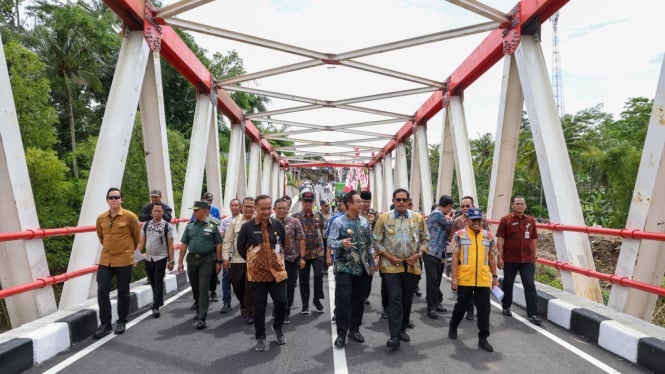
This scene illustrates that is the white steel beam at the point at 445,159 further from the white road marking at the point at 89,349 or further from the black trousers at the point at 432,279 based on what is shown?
the white road marking at the point at 89,349

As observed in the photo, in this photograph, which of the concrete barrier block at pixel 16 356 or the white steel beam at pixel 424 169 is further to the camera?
the white steel beam at pixel 424 169

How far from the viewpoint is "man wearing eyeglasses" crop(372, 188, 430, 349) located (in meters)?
4.18

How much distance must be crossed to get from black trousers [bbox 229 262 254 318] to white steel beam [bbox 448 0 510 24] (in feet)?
18.1

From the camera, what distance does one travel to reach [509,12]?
695cm

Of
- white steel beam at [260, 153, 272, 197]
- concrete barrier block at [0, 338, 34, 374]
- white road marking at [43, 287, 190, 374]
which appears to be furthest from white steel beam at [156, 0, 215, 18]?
white steel beam at [260, 153, 272, 197]

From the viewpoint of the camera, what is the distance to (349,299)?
422 centimetres

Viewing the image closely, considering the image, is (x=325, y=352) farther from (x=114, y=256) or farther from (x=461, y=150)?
(x=461, y=150)

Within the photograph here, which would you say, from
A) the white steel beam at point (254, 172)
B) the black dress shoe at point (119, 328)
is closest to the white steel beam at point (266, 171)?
the white steel beam at point (254, 172)

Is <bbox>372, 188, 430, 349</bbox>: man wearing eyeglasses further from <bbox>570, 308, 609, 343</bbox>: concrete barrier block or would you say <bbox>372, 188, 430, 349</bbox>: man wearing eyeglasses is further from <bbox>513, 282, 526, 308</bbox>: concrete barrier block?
<bbox>513, 282, 526, 308</bbox>: concrete barrier block

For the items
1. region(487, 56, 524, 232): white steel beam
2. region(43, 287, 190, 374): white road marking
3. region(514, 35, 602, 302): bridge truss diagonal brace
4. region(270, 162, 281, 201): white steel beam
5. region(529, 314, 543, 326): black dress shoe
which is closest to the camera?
region(43, 287, 190, 374): white road marking

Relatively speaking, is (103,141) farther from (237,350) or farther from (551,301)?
(551,301)

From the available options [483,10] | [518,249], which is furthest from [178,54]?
[518,249]

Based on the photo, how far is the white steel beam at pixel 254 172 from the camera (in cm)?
1670

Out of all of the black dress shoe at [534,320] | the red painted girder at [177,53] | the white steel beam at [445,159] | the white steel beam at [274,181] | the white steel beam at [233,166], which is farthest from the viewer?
the white steel beam at [274,181]
